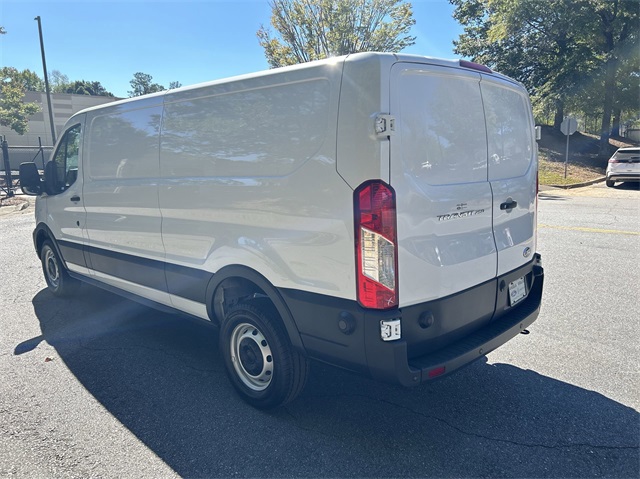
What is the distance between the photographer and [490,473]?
2.54m

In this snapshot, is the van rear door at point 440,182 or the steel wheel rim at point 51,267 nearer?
the van rear door at point 440,182

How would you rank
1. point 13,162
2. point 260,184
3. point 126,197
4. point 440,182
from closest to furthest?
point 440,182 < point 260,184 < point 126,197 < point 13,162

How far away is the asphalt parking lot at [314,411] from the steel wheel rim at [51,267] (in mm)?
982

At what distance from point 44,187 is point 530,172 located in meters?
5.20

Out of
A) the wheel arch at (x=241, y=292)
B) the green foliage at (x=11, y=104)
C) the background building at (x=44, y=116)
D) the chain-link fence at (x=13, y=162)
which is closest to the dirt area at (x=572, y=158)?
the wheel arch at (x=241, y=292)

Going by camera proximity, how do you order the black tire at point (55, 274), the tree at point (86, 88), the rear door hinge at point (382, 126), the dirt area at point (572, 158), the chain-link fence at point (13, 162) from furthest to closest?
the tree at point (86, 88), the dirt area at point (572, 158), the chain-link fence at point (13, 162), the black tire at point (55, 274), the rear door hinge at point (382, 126)

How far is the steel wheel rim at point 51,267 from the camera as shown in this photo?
19.5 feet

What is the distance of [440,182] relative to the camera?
269 centimetres

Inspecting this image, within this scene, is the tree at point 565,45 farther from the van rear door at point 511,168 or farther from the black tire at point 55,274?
the black tire at point 55,274

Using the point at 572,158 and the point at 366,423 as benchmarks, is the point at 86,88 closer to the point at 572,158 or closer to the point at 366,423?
the point at 572,158

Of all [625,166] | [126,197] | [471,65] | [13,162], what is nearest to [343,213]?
[471,65]

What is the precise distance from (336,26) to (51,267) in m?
19.1

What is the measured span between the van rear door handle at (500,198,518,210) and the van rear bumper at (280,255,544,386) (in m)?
0.68

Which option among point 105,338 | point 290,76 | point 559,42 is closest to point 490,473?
point 290,76
